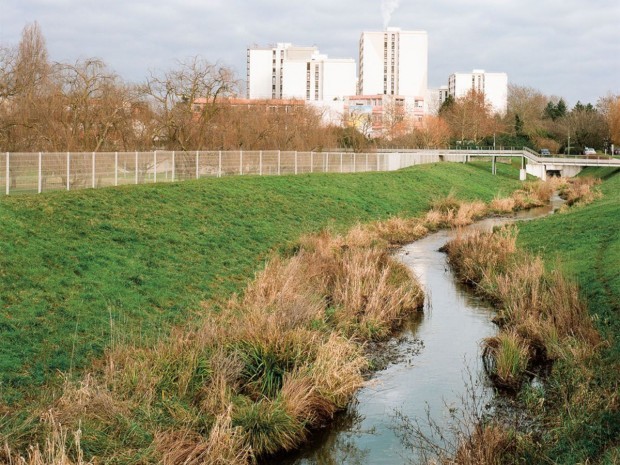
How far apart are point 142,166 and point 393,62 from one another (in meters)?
165

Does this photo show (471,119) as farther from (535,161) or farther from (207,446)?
(207,446)

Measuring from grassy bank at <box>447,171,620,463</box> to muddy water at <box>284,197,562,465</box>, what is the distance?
2.21ft

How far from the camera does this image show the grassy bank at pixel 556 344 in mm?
9445

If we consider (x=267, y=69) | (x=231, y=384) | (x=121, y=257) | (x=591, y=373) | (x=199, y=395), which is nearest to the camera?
(x=199, y=395)

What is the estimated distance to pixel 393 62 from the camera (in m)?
192

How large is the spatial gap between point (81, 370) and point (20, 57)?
31245mm

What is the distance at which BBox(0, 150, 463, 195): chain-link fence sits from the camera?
2722cm

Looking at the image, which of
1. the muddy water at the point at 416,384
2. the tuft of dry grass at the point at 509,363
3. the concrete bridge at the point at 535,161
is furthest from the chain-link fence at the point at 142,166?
the concrete bridge at the point at 535,161

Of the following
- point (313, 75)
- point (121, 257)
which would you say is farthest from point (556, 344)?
point (313, 75)

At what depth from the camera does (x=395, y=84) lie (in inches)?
7579

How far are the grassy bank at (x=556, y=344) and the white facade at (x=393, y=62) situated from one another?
557ft

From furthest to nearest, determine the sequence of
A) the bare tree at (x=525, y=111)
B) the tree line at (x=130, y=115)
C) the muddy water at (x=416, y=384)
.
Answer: the bare tree at (x=525, y=111)
the tree line at (x=130, y=115)
the muddy water at (x=416, y=384)

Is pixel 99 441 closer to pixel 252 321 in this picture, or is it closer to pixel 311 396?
pixel 311 396

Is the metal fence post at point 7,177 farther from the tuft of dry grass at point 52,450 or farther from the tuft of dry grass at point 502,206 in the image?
the tuft of dry grass at point 502,206
